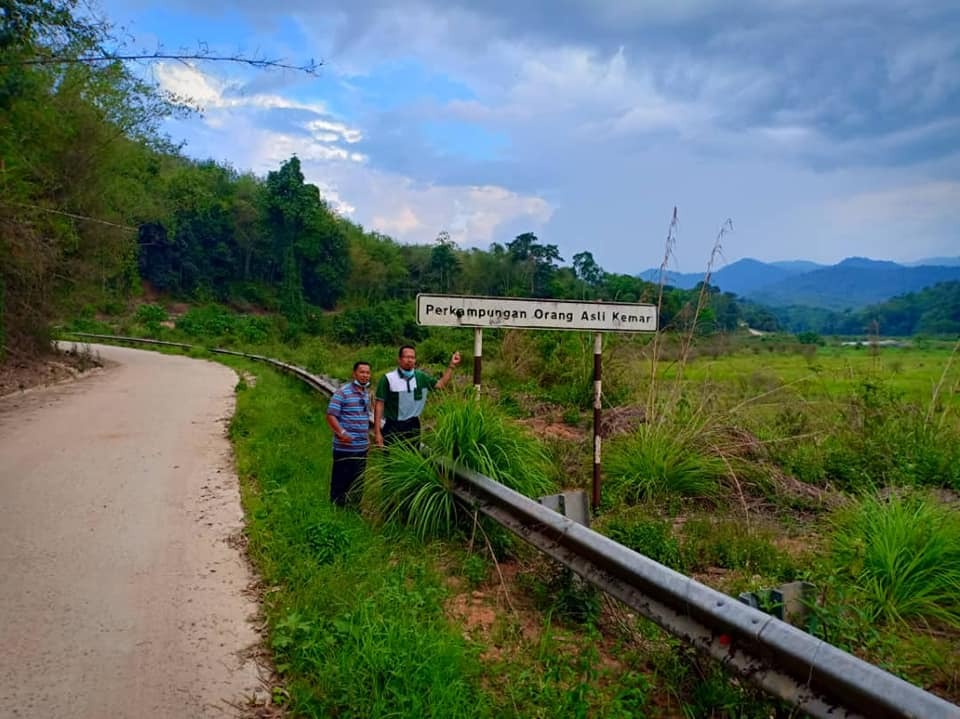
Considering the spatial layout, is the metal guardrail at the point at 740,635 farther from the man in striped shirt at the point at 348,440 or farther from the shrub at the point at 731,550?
the man in striped shirt at the point at 348,440

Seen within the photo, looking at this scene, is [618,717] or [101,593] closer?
[618,717]

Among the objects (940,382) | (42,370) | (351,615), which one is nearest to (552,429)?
(940,382)

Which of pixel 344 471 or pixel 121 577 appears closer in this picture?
pixel 121 577

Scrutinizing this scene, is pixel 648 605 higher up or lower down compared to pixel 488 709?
higher up

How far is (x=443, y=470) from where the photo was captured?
6.12m

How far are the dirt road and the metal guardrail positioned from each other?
1.94m

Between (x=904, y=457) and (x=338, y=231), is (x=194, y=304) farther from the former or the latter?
(x=904, y=457)

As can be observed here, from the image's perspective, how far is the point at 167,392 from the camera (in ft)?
57.1

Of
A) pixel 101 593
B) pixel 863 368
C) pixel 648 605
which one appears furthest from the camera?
pixel 863 368

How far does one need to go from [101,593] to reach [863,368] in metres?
10.9

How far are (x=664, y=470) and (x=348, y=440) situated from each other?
3128 mm

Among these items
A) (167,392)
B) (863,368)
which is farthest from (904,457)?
(167,392)

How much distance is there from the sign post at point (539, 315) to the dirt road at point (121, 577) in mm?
2757

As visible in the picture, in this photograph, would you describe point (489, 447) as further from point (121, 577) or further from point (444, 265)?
point (444, 265)
